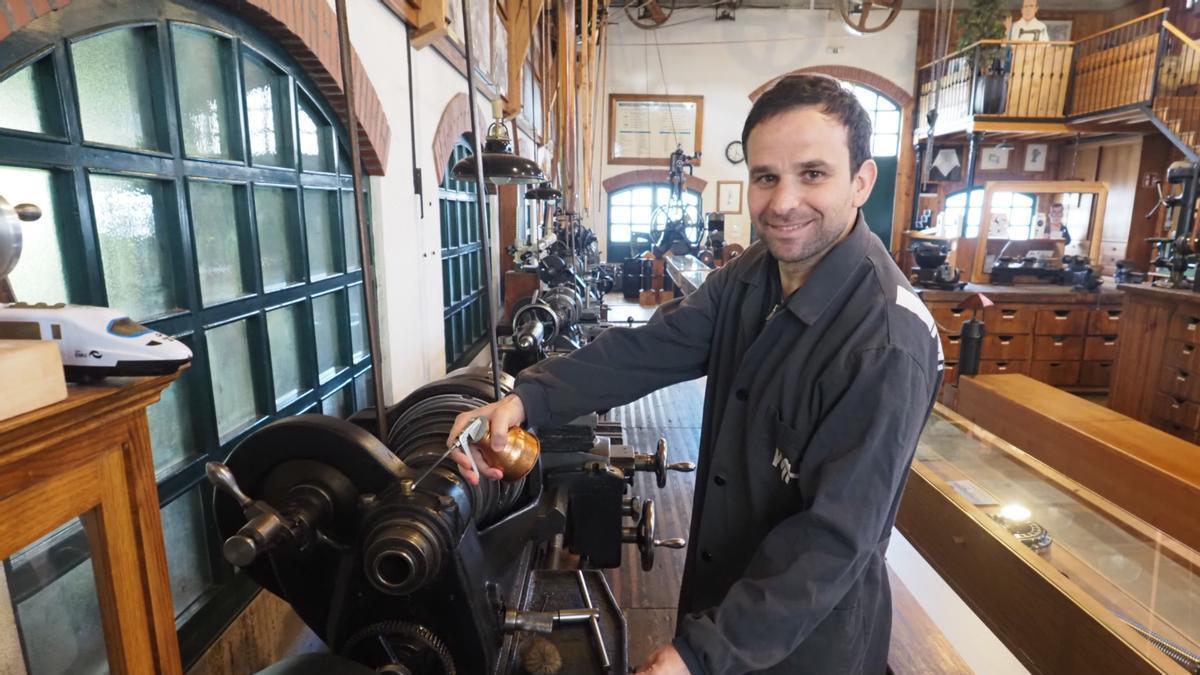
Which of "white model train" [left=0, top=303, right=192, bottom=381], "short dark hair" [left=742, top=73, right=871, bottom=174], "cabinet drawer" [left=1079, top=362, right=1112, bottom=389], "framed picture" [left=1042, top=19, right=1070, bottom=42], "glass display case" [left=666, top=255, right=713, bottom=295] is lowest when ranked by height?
"cabinet drawer" [left=1079, top=362, right=1112, bottom=389]

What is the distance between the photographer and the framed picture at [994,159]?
10.5 m

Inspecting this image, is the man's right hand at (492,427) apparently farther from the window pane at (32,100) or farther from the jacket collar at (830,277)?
the window pane at (32,100)

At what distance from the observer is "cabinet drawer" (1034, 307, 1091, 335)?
20.0 feet


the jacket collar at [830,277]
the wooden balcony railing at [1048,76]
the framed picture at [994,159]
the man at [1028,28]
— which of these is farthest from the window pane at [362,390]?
the framed picture at [994,159]

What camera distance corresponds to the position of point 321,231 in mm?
2389

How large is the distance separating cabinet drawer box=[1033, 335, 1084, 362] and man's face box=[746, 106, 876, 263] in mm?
6345

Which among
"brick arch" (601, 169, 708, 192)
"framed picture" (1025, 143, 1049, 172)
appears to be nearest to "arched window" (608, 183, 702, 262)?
"brick arch" (601, 169, 708, 192)

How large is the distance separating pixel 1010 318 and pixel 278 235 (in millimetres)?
6253

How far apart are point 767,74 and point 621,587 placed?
33.8 ft

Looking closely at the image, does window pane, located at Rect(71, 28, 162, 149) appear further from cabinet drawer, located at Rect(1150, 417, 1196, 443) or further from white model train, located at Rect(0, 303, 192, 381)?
cabinet drawer, located at Rect(1150, 417, 1196, 443)

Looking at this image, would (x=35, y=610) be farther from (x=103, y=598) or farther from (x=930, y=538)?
(x=930, y=538)

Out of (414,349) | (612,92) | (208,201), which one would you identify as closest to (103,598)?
(208,201)

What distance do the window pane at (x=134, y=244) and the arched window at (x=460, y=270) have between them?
7.87 ft

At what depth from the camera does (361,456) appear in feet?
2.83
